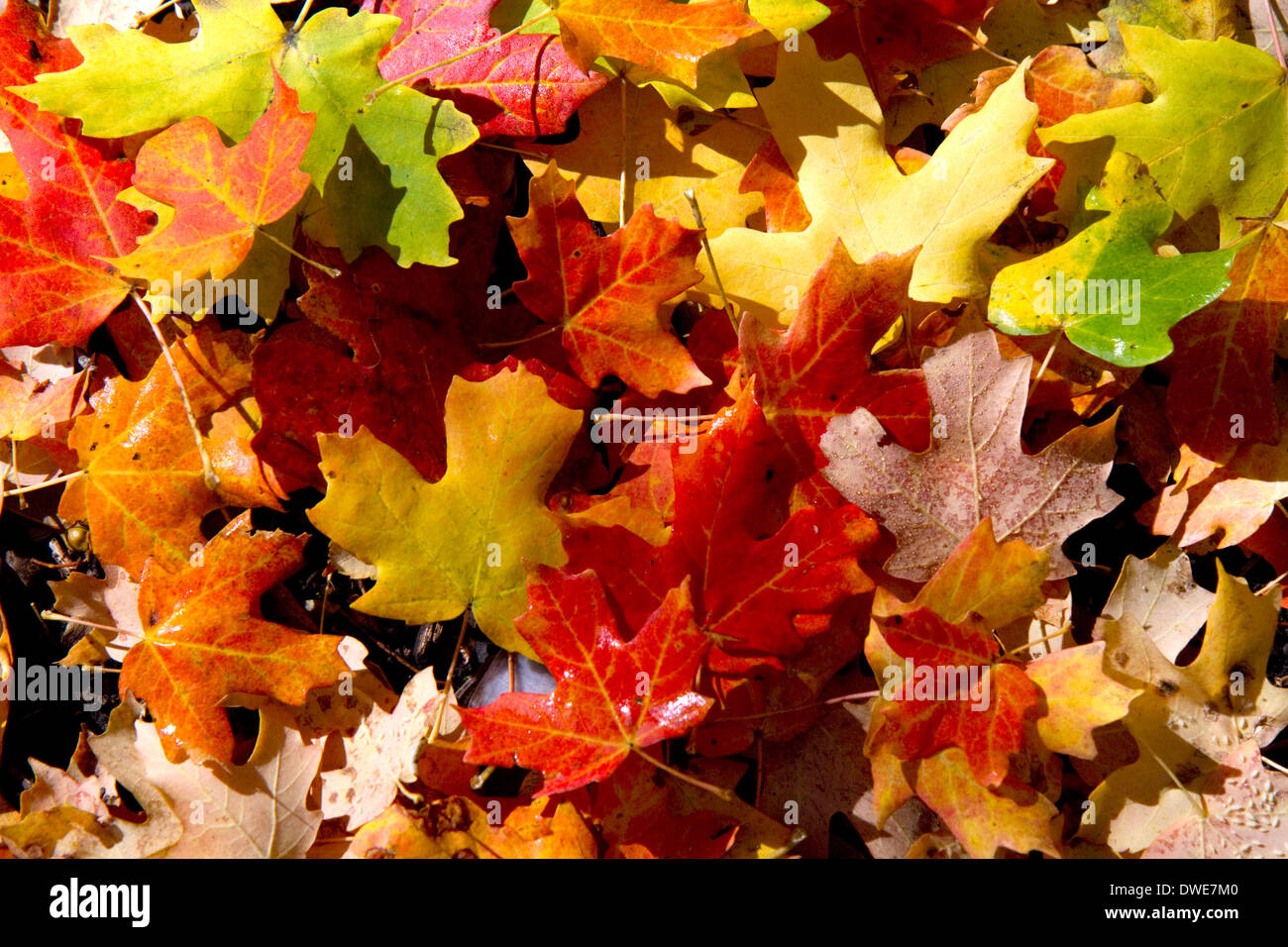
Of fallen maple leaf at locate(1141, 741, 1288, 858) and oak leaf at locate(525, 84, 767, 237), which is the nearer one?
fallen maple leaf at locate(1141, 741, 1288, 858)

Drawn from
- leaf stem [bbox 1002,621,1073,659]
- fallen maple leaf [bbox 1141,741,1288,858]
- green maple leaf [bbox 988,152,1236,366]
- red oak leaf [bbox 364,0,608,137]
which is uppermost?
red oak leaf [bbox 364,0,608,137]

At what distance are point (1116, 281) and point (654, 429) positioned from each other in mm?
703

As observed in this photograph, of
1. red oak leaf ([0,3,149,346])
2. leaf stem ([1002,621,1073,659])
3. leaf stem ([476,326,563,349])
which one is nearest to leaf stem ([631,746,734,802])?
leaf stem ([1002,621,1073,659])

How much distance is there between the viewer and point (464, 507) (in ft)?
4.51

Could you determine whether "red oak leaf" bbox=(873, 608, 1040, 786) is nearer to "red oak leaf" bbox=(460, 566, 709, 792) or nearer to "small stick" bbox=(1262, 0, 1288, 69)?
"red oak leaf" bbox=(460, 566, 709, 792)

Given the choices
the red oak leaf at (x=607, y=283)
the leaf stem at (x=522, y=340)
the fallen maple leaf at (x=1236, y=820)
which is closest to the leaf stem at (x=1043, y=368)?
the red oak leaf at (x=607, y=283)

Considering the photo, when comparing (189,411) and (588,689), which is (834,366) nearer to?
(588,689)

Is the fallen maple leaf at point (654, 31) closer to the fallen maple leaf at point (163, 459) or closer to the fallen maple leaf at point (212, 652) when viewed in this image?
the fallen maple leaf at point (163, 459)

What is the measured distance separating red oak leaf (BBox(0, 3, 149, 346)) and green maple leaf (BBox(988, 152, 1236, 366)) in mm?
1394

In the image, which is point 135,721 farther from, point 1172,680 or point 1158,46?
point 1158,46

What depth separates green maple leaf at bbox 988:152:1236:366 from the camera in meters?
1.30

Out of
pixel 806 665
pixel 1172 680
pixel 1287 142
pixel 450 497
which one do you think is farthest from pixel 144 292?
pixel 1287 142

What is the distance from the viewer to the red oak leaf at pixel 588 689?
4.07 feet

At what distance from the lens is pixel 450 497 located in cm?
137
